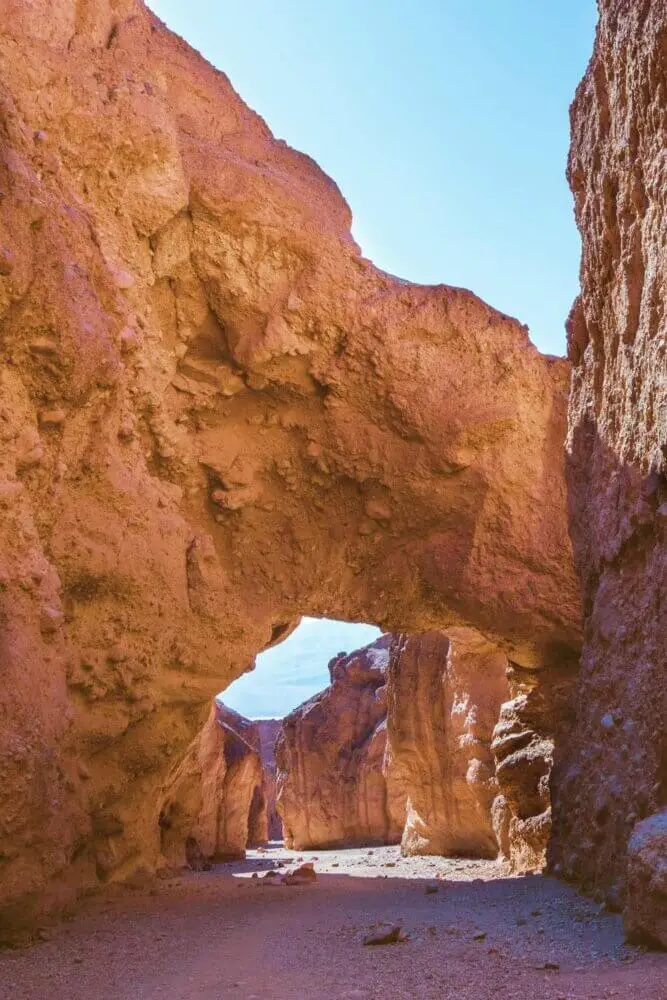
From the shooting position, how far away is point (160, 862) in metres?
7.39

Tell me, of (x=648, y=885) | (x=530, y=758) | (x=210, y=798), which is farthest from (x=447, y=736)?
(x=648, y=885)

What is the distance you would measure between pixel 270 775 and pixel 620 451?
23.4 meters

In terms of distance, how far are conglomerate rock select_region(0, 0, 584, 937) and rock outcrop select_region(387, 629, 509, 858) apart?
3389mm

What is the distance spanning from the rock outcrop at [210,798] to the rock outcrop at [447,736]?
324cm

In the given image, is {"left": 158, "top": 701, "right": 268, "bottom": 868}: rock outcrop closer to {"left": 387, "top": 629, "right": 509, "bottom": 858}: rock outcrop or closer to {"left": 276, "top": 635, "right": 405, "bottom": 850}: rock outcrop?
{"left": 276, "top": 635, "right": 405, "bottom": 850}: rock outcrop

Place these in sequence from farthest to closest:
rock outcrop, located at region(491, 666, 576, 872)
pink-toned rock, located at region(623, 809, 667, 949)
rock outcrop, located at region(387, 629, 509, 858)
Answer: rock outcrop, located at region(387, 629, 509, 858), rock outcrop, located at region(491, 666, 576, 872), pink-toned rock, located at region(623, 809, 667, 949)

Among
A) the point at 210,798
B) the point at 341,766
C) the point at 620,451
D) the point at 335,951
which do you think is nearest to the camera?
the point at 335,951

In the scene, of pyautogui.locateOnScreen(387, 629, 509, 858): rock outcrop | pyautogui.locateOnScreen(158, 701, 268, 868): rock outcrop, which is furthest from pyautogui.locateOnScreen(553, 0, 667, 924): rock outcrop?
pyautogui.locateOnScreen(387, 629, 509, 858): rock outcrop

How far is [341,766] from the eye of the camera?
18703 millimetres

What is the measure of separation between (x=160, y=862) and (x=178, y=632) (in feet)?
9.20

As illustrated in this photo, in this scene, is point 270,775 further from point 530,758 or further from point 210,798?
point 530,758

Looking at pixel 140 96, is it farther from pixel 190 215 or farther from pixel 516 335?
pixel 516 335

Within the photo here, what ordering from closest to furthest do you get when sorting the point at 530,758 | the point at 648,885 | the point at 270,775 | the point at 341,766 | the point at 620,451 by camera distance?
the point at 648,885, the point at 620,451, the point at 530,758, the point at 341,766, the point at 270,775

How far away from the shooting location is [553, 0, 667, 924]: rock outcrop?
439cm
